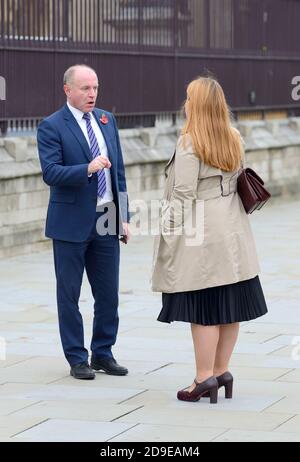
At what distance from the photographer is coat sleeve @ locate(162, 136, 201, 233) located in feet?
23.4

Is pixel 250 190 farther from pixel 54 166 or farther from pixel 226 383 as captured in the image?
pixel 54 166

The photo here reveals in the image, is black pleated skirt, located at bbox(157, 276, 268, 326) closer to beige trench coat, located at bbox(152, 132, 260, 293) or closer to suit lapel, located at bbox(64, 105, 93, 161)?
beige trench coat, located at bbox(152, 132, 260, 293)

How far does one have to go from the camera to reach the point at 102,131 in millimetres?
8102

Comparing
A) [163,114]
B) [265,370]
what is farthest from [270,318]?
[163,114]

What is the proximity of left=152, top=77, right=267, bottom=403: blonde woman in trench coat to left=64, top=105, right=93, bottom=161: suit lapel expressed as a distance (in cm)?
85

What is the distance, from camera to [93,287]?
8.15 metres

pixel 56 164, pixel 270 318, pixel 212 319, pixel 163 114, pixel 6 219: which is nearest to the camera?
pixel 212 319

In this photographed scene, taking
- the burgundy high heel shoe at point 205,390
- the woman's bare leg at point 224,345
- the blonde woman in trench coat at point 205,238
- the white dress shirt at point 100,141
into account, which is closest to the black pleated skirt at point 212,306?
the blonde woman in trench coat at point 205,238

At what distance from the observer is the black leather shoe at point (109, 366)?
8062 millimetres

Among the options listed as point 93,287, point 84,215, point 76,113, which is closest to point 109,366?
point 93,287

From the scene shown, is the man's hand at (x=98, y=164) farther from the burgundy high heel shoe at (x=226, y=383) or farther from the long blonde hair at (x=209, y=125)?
the burgundy high heel shoe at (x=226, y=383)

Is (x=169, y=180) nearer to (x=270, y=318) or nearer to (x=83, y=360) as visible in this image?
(x=83, y=360)

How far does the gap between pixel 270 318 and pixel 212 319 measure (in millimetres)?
3067

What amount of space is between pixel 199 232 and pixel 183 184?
0.98 ft
